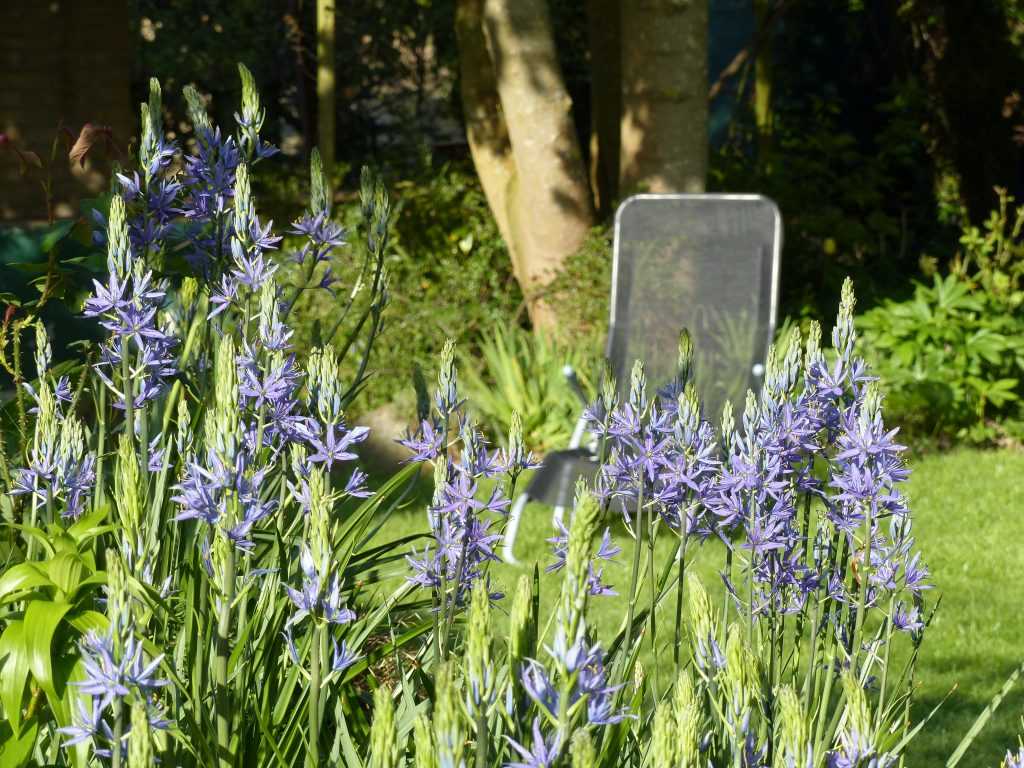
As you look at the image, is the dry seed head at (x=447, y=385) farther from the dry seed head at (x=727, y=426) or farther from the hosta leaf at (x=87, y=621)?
the hosta leaf at (x=87, y=621)

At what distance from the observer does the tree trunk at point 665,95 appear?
6.71 m

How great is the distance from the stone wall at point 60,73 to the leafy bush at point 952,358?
6.36 m

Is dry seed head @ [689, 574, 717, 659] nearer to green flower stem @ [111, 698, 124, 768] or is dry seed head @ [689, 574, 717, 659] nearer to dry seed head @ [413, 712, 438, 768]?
dry seed head @ [413, 712, 438, 768]

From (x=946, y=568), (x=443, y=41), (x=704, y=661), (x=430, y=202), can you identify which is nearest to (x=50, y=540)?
(x=704, y=661)

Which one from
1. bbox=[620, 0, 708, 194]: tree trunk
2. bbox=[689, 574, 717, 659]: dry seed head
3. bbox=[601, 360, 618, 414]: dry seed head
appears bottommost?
bbox=[689, 574, 717, 659]: dry seed head

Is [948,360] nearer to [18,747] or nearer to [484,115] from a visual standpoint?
[484,115]

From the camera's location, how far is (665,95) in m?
6.81

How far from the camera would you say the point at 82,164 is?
2.62 metres

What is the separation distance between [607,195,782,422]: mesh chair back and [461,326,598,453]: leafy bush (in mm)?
917

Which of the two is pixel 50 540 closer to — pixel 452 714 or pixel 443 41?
pixel 452 714

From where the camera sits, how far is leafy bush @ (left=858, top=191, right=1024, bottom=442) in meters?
7.25

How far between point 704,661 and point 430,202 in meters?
7.61

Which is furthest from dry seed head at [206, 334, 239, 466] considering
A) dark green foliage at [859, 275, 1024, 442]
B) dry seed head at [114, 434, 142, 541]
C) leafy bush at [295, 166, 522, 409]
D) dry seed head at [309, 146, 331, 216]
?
dark green foliage at [859, 275, 1024, 442]

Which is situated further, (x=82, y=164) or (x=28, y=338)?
(x=28, y=338)
